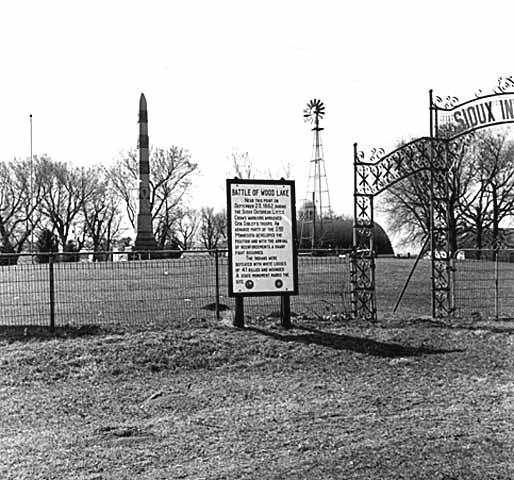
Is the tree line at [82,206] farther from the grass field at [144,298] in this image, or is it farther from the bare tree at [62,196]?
the grass field at [144,298]

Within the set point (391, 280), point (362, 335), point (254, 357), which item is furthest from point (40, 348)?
point (391, 280)

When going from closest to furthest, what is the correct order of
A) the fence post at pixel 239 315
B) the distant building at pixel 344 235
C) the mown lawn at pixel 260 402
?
the mown lawn at pixel 260 402 → the fence post at pixel 239 315 → the distant building at pixel 344 235

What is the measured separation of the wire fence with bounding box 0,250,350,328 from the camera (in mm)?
15203

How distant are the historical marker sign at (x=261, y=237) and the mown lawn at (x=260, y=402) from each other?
0.81 metres

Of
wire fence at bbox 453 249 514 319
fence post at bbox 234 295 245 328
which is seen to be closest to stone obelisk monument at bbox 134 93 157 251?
wire fence at bbox 453 249 514 319

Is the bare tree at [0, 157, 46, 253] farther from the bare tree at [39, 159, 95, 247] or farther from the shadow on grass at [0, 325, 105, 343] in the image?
the shadow on grass at [0, 325, 105, 343]

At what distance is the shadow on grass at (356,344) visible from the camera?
11.4 m

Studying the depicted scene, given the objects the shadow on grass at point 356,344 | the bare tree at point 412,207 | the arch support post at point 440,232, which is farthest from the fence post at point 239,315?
the bare tree at point 412,207

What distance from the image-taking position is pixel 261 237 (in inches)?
540

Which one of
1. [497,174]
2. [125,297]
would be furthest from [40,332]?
[497,174]

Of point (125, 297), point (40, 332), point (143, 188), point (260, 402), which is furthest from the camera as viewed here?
point (143, 188)

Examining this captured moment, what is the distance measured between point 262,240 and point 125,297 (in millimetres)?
4744

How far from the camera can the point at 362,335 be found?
1273 cm

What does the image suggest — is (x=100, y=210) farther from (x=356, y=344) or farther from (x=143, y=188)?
(x=356, y=344)
